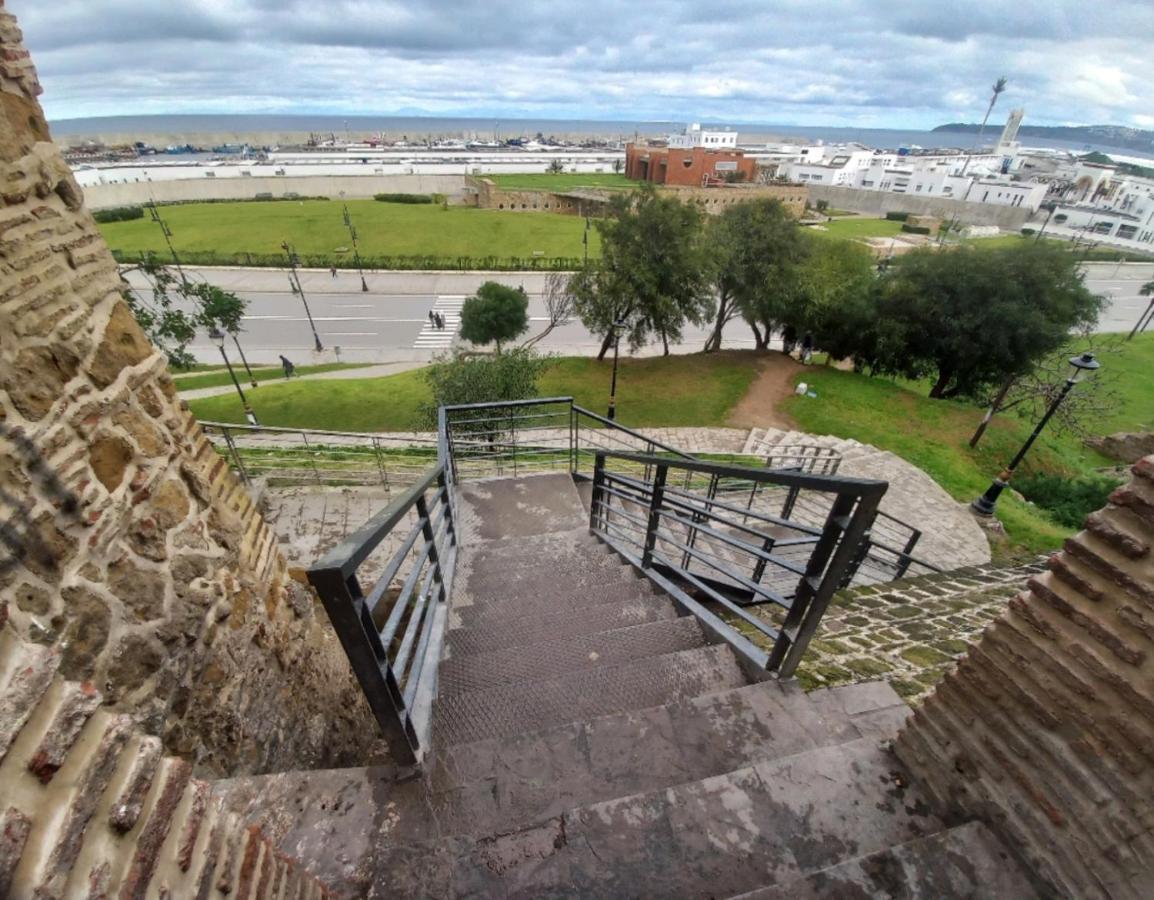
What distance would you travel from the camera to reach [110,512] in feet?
7.48

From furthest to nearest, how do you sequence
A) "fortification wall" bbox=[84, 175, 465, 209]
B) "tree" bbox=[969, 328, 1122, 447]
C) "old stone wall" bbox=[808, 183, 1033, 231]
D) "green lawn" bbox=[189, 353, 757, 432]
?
"old stone wall" bbox=[808, 183, 1033, 231] < "fortification wall" bbox=[84, 175, 465, 209] < "green lawn" bbox=[189, 353, 757, 432] < "tree" bbox=[969, 328, 1122, 447]

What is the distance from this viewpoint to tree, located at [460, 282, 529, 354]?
2081cm

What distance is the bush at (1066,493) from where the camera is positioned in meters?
11.3

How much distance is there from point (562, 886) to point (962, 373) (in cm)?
2233

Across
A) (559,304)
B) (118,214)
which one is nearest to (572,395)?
(559,304)

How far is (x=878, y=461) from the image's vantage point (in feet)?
40.6

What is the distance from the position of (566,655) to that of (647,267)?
55.4ft

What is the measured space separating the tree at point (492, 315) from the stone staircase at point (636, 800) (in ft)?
62.1

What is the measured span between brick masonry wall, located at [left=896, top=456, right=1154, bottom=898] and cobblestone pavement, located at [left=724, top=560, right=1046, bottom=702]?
1.05 m

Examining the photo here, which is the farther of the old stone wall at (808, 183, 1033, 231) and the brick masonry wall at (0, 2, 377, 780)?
the old stone wall at (808, 183, 1033, 231)

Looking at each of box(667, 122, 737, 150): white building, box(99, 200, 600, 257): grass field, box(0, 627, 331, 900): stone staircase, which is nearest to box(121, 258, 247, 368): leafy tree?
box(0, 627, 331, 900): stone staircase

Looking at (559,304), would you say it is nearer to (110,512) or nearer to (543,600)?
(543,600)

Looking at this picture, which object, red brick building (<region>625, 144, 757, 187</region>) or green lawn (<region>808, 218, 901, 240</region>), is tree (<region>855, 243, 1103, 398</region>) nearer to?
green lawn (<region>808, 218, 901, 240</region>)

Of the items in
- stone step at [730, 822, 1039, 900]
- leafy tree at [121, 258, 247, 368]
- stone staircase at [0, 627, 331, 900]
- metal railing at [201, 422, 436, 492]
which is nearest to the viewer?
stone staircase at [0, 627, 331, 900]
